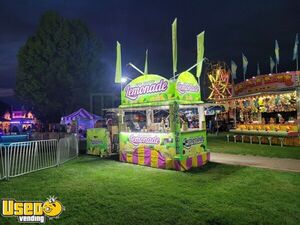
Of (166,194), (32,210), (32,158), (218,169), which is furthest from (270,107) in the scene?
(32,210)

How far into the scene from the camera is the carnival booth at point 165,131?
30.4ft

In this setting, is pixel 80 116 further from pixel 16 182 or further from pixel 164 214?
pixel 164 214

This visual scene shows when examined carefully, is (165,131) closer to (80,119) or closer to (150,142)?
(150,142)

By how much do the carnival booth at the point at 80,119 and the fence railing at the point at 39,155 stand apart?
10146 millimetres

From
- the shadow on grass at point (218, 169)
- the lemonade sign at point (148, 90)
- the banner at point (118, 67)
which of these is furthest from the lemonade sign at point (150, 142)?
the banner at point (118, 67)

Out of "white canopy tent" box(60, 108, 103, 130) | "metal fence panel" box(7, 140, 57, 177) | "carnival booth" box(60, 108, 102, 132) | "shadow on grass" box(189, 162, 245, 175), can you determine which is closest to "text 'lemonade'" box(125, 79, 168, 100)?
"shadow on grass" box(189, 162, 245, 175)

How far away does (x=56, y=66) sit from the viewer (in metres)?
24.8

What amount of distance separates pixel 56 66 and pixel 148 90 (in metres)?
17.7

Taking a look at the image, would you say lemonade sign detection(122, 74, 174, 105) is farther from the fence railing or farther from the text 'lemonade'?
the fence railing

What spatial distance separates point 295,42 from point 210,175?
1948 centimetres

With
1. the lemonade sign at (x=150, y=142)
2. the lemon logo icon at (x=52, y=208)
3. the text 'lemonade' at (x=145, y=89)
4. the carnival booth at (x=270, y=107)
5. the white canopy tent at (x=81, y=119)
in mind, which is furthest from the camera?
the white canopy tent at (x=81, y=119)

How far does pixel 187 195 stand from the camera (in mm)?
6172

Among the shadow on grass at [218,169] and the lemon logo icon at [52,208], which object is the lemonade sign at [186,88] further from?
the lemon logo icon at [52,208]

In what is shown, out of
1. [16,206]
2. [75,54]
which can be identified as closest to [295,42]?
[75,54]
